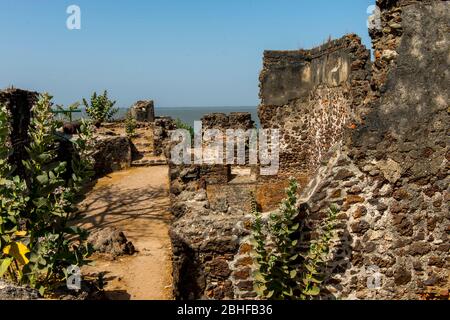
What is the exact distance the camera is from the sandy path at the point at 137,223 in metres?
7.27

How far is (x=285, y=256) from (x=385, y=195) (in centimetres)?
126

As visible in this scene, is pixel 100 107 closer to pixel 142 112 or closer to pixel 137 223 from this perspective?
pixel 142 112

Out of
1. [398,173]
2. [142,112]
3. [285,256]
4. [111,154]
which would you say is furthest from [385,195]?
[142,112]

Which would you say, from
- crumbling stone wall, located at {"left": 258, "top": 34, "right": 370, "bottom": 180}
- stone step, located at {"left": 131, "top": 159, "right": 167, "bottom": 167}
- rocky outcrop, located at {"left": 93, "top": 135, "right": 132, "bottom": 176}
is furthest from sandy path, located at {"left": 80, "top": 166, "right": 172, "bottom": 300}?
crumbling stone wall, located at {"left": 258, "top": 34, "right": 370, "bottom": 180}

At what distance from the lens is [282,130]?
38.6 ft

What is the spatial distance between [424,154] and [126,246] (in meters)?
5.58

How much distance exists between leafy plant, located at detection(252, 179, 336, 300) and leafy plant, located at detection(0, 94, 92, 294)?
2.14 meters

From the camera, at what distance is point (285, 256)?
4.76m

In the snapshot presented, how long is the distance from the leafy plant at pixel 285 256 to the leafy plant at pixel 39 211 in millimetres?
2142

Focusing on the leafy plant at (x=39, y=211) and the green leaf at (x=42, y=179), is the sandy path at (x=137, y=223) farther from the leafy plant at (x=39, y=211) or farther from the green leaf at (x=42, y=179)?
the green leaf at (x=42, y=179)

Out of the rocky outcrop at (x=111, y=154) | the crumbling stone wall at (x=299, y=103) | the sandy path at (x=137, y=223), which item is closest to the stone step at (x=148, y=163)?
the rocky outcrop at (x=111, y=154)

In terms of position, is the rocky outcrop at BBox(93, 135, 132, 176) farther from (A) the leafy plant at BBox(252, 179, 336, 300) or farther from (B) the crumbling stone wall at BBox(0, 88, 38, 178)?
(A) the leafy plant at BBox(252, 179, 336, 300)

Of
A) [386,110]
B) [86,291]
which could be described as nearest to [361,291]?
[386,110]

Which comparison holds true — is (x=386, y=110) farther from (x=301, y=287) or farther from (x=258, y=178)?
(x=258, y=178)
